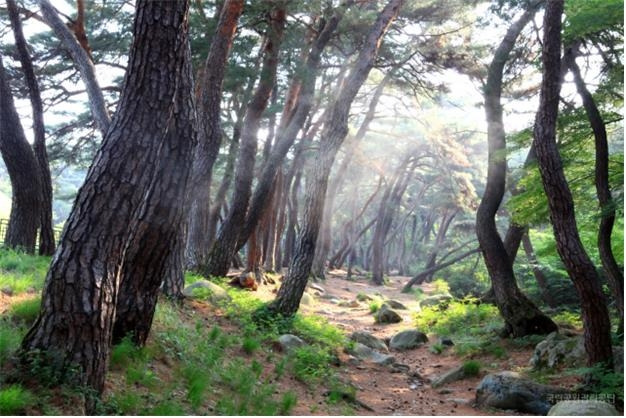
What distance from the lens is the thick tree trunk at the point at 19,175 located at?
8.08 m

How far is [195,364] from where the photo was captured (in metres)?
5.42

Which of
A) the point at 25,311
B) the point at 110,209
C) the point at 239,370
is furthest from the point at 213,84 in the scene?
the point at 110,209

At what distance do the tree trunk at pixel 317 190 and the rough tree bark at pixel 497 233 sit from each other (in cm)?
218

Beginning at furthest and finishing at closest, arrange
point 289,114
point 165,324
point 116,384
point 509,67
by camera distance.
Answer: point 289,114 → point 509,67 → point 165,324 → point 116,384

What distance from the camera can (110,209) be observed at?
3795mm

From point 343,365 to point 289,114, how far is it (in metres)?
7.32

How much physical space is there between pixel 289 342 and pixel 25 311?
12.9 feet

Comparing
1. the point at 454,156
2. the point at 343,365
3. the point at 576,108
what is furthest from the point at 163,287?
the point at 454,156

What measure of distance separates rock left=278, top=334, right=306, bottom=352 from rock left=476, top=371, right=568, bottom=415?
2570 mm

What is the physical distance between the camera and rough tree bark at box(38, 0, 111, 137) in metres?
7.81

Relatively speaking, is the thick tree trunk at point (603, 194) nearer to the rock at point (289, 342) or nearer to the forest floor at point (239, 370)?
the forest floor at point (239, 370)

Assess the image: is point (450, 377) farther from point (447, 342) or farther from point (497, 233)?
point (497, 233)

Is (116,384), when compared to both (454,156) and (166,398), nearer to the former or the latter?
(166,398)

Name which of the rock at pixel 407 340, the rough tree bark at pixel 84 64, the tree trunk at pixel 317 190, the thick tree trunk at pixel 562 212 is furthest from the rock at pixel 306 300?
the thick tree trunk at pixel 562 212
